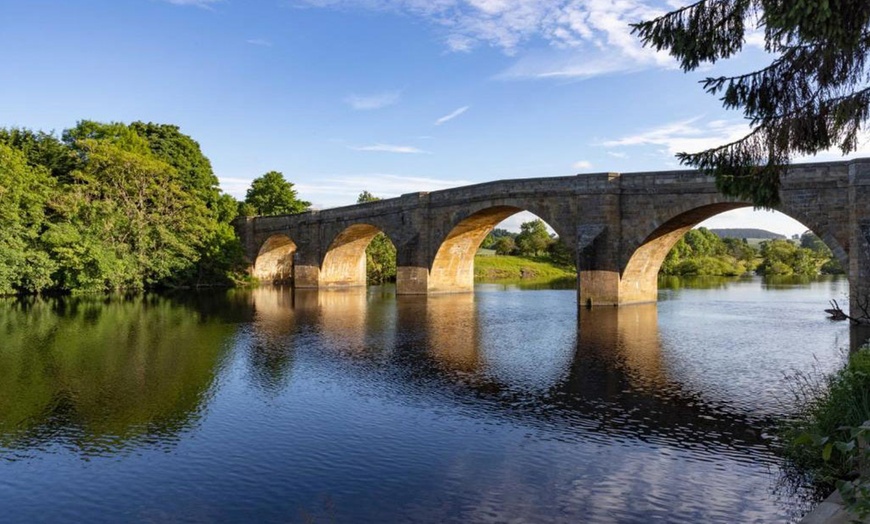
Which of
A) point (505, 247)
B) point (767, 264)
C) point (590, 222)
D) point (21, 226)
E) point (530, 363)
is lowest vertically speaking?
point (530, 363)

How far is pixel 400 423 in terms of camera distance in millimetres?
11305

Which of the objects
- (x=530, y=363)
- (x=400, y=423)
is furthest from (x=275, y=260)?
(x=400, y=423)

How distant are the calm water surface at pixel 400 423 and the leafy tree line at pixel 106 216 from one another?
18.3 meters

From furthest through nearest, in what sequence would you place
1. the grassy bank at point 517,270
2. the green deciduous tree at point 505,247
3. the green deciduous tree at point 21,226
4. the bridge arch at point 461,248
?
the green deciduous tree at point 505,247 → the grassy bank at point 517,270 → the green deciduous tree at point 21,226 → the bridge arch at point 461,248

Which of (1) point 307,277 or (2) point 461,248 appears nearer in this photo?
(2) point 461,248

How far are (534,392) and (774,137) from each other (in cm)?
678

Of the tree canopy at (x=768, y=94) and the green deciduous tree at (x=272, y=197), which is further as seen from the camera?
the green deciduous tree at (x=272, y=197)

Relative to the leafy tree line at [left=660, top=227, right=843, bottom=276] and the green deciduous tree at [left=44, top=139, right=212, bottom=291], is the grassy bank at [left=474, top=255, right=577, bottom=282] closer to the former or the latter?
the leafy tree line at [left=660, top=227, right=843, bottom=276]

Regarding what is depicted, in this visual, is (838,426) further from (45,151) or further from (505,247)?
(505,247)

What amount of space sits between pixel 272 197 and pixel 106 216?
2436 cm

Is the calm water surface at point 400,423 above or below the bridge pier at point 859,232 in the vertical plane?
below

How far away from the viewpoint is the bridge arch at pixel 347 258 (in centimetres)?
5083

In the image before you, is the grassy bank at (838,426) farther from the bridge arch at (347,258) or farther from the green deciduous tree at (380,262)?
the green deciduous tree at (380,262)

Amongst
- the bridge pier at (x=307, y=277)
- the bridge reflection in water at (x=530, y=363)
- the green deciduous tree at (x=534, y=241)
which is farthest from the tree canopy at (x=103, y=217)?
the green deciduous tree at (x=534, y=241)
